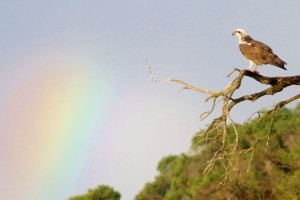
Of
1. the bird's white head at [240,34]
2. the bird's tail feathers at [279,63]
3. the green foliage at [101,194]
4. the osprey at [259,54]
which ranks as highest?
the green foliage at [101,194]

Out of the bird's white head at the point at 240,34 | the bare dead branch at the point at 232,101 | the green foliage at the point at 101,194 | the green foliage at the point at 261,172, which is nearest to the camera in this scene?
the bare dead branch at the point at 232,101

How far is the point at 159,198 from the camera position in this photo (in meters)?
98.0

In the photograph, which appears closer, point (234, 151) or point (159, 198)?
point (234, 151)

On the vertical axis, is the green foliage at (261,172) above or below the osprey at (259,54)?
above

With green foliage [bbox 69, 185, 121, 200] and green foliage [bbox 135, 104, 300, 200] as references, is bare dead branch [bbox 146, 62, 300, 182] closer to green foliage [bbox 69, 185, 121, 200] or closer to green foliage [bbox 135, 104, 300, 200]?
green foliage [bbox 135, 104, 300, 200]

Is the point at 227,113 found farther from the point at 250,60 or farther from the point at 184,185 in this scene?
the point at 184,185

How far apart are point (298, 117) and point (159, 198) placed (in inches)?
893

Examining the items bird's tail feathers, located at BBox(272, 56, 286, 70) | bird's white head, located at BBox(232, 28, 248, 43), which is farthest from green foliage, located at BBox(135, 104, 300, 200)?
bird's tail feathers, located at BBox(272, 56, 286, 70)

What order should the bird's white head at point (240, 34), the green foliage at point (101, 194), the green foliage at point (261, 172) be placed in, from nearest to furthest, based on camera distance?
the bird's white head at point (240, 34) < the green foliage at point (261, 172) < the green foliage at point (101, 194)

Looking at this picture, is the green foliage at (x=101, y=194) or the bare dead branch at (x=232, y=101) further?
the green foliage at (x=101, y=194)

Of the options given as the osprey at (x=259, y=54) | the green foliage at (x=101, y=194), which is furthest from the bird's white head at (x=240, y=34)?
the green foliage at (x=101, y=194)

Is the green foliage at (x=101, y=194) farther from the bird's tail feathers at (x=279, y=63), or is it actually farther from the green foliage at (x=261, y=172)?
the bird's tail feathers at (x=279, y=63)

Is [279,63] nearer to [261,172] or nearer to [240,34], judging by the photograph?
[240,34]

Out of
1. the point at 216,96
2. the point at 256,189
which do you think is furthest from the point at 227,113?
the point at 256,189
